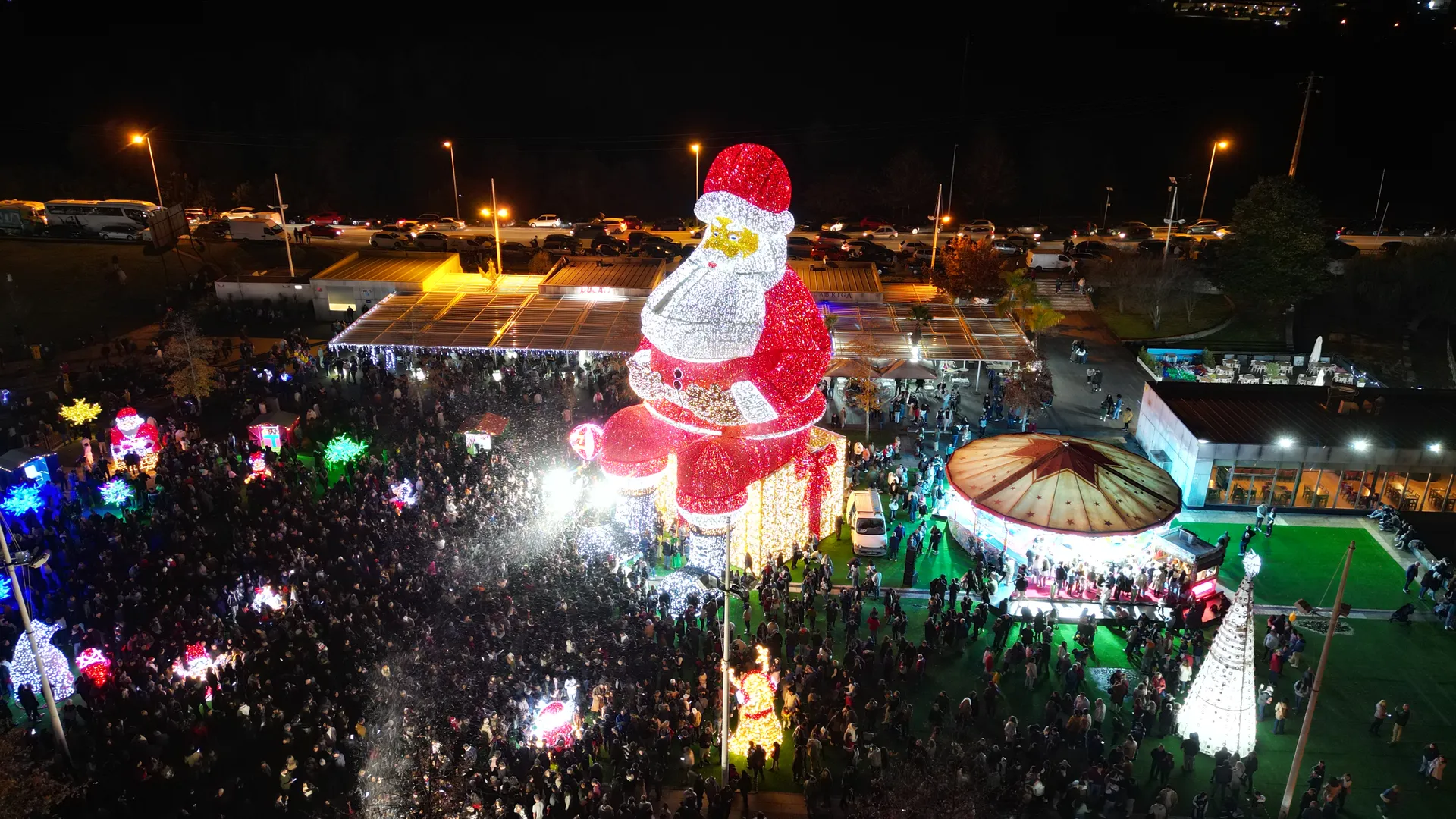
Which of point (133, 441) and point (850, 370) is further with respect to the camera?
point (850, 370)

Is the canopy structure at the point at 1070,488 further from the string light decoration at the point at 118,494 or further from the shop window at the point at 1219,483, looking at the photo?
the string light decoration at the point at 118,494

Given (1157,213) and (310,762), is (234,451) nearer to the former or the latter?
(310,762)

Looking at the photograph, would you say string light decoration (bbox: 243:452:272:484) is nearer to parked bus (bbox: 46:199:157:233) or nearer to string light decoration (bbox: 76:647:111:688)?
string light decoration (bbox: 76:647:111:688)

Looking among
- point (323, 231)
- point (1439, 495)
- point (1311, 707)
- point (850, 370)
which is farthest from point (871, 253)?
point (1311, 707)

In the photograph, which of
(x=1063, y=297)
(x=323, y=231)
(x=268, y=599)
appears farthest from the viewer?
(x=323, y=231)

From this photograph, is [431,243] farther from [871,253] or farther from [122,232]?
[871,253]

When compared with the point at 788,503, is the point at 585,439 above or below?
above

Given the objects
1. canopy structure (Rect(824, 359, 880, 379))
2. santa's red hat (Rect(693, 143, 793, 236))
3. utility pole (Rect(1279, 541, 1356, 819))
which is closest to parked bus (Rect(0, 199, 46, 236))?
canopy structure (Rect(824, 359, 880, 379))
